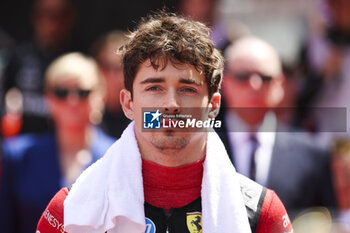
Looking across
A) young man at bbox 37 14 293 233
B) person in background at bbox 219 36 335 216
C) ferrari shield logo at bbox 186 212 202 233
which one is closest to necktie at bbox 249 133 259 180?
→ person in background at bbox 219 36 335 216

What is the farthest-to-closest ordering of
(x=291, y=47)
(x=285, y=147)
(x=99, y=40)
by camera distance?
(x=291, y=47)
(x=99, y=40)
(x=285, y=147)

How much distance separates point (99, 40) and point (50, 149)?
69.5 inches

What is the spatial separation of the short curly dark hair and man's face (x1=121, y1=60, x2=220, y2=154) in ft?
0.11

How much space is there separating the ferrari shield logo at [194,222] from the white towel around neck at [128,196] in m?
0.08

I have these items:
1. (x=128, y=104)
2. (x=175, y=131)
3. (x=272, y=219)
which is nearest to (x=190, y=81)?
(x=175, y=131)

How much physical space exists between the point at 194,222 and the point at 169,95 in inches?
24.0

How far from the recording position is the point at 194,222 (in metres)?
2.78

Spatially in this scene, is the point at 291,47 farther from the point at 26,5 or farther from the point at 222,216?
the point at 222,216

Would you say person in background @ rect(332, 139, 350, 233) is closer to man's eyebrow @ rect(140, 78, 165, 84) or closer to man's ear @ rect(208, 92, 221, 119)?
man's ear @ rect(208, 92, 221, 119)

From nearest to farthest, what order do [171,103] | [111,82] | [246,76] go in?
[171,103]
[246,76]
[111,82]

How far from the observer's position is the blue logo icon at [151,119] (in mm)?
2697

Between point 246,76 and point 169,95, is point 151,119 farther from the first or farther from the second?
point 246,76

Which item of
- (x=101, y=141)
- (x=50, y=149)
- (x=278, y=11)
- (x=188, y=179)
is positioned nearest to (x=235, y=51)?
(x=101, y=141)

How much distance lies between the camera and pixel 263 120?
464 centimetres
